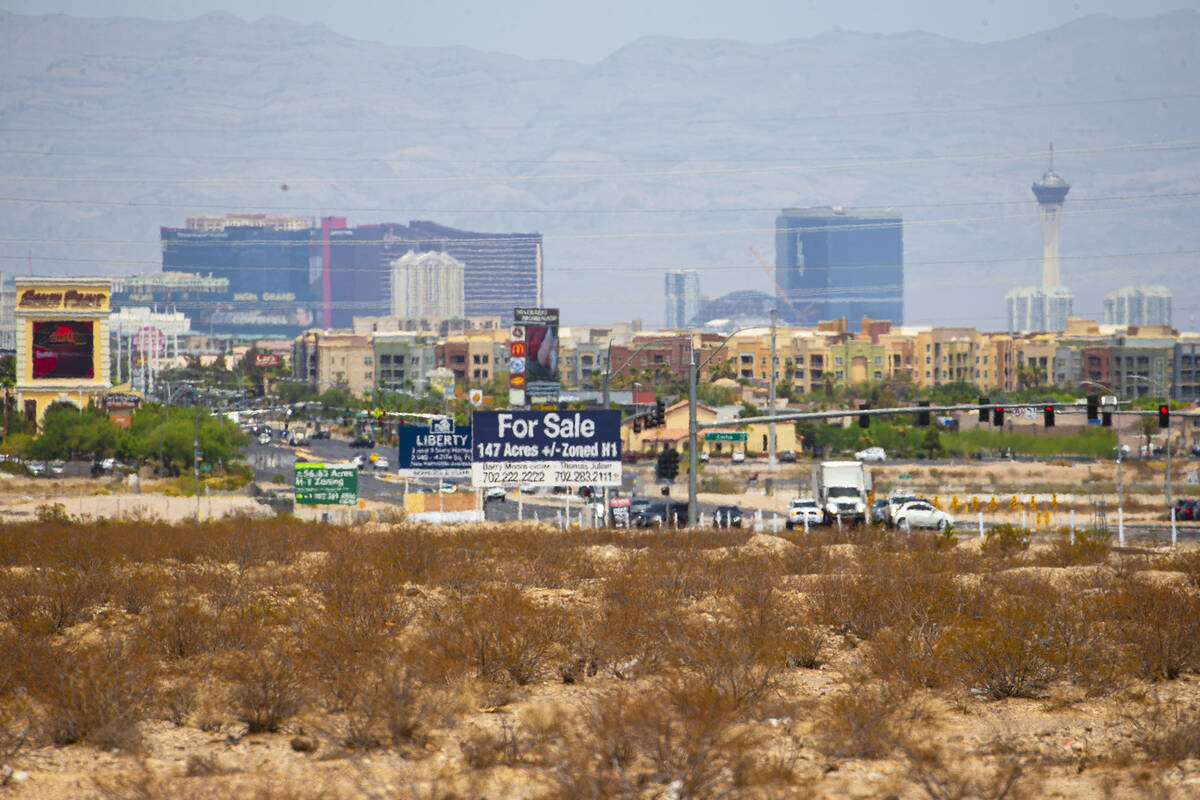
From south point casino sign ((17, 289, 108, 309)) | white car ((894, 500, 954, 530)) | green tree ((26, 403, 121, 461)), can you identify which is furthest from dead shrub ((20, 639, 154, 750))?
south point casino sign ((17, 289, 108, 309))

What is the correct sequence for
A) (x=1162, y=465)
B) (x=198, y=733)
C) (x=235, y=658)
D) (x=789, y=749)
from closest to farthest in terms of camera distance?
(x=789, y=749)
(x=198, y=733)
(x=235, y=658)
(x=1162, y=465)

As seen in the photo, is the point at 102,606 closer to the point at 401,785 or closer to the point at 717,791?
the point at 401,785

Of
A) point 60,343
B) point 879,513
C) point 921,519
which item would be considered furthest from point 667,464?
point 60,343

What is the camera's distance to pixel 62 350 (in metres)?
128

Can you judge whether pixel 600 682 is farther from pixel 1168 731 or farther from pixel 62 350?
pixel 62 350

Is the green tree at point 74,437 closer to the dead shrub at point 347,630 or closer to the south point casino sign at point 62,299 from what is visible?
the south point casino sign at point 62,299

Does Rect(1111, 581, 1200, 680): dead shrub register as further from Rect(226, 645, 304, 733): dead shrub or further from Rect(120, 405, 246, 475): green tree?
Rect(120, 405, 246, 475): green tree

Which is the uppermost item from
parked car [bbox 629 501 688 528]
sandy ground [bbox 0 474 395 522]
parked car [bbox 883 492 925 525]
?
parked car [bbox 883 492 925 525]

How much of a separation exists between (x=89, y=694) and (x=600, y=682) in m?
7.11

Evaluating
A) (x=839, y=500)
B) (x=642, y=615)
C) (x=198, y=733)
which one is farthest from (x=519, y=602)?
(x=839, y=500)

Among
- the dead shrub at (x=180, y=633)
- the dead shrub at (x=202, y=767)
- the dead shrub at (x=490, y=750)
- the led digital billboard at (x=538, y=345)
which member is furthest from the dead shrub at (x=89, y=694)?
the led digital billboard at (x=538, y=345)

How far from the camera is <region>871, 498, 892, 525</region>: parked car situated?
2055 inches

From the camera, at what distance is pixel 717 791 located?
1366 centimetres

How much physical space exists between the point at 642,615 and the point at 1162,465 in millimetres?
95830
